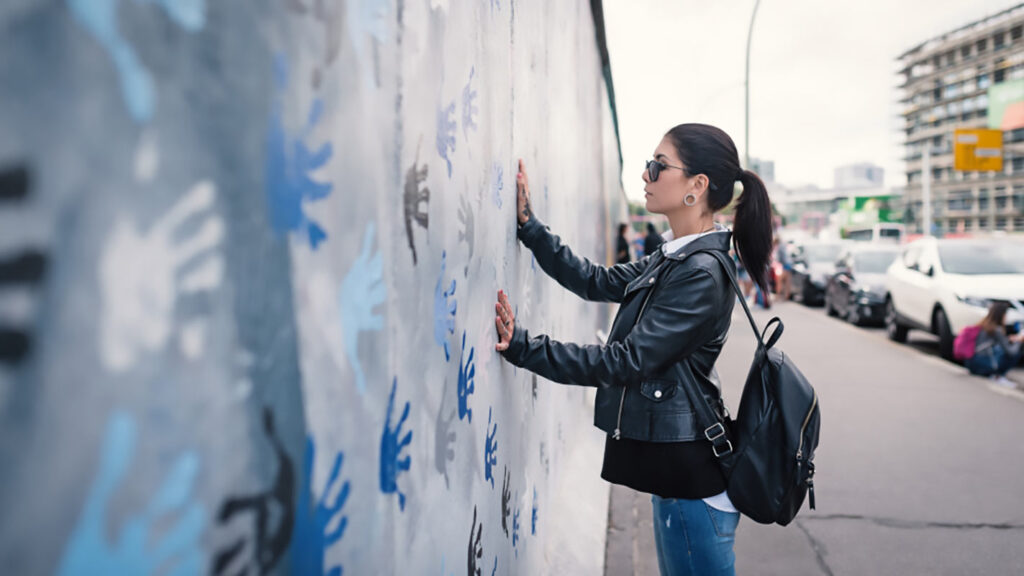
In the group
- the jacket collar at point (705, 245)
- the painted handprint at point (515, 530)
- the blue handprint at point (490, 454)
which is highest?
the jacket collar at point (705, 245)

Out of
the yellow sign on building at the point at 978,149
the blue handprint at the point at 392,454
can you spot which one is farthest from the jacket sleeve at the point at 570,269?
the yellow sign on building at the point at 978,149

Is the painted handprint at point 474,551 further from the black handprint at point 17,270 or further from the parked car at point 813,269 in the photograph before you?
the parked car at point 813,269

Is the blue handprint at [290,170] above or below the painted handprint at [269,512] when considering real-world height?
above

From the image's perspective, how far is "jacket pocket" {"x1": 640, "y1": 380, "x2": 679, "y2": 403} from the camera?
6.38 feet

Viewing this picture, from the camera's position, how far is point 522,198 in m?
2.53

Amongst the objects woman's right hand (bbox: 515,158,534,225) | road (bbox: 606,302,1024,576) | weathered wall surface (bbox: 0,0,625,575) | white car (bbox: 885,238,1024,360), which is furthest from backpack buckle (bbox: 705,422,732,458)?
white car (bbox: 885,238,1024,360)

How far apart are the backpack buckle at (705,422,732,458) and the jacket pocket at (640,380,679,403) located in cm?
14

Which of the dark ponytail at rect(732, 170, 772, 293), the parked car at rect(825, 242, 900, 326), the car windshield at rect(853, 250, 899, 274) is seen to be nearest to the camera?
the dark ponytail at rect(732, 170, 772, 293)

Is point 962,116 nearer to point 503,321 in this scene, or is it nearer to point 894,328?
point 894,328

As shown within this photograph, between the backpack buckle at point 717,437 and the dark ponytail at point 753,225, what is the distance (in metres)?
0.46

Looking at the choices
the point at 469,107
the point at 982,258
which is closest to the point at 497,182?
the point at 469,107

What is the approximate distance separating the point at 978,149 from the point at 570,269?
41.5 m

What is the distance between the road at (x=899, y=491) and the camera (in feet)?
12.6

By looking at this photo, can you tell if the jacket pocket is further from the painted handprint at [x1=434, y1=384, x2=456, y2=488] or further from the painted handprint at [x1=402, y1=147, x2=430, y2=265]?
the painted handprint at [x1=402, y1=147, x2=430, y2=265]
